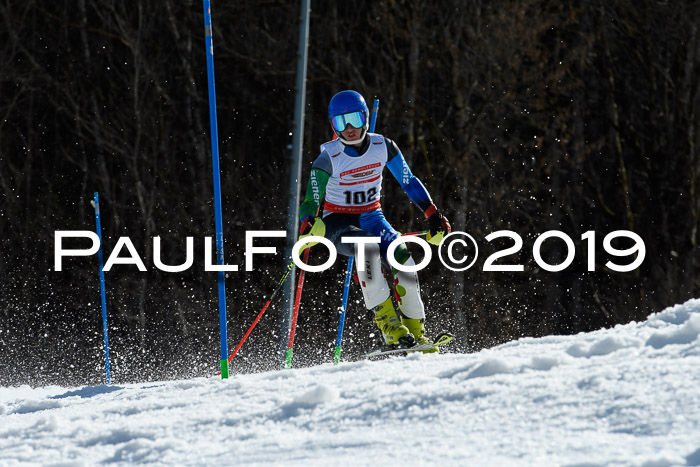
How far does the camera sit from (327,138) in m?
14.8

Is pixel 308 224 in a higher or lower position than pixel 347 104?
lower

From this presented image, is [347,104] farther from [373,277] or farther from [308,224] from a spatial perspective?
[373,277]

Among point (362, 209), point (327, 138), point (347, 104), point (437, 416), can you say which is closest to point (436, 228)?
point (362, 209)

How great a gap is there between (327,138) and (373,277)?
371 inches

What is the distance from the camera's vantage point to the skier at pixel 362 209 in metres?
5.61

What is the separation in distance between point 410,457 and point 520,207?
42.0 feet

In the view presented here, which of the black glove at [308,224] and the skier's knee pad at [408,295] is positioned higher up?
the black glove at [308,224]

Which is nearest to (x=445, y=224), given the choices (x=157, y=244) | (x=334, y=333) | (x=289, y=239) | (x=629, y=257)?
(x=289, y=239)

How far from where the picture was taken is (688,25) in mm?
14469

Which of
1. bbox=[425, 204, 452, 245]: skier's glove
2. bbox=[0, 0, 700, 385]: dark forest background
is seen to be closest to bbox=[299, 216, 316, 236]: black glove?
bbox=[425, 204, 452, 245]: skier's glove

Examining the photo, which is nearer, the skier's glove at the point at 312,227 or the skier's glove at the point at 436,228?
the skier's glove at the point at 312,227

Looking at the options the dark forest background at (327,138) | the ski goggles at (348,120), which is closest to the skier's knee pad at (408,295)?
the ski goggles at (348,120)

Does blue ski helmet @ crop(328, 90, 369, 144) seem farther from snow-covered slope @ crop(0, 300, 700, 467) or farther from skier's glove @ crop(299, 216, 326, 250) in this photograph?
snow-covered slope @ crop(0, 300, 700, 467)

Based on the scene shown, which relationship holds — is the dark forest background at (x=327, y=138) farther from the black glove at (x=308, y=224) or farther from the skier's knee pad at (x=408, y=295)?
the skier's knee pad at (x=408, y=295)
